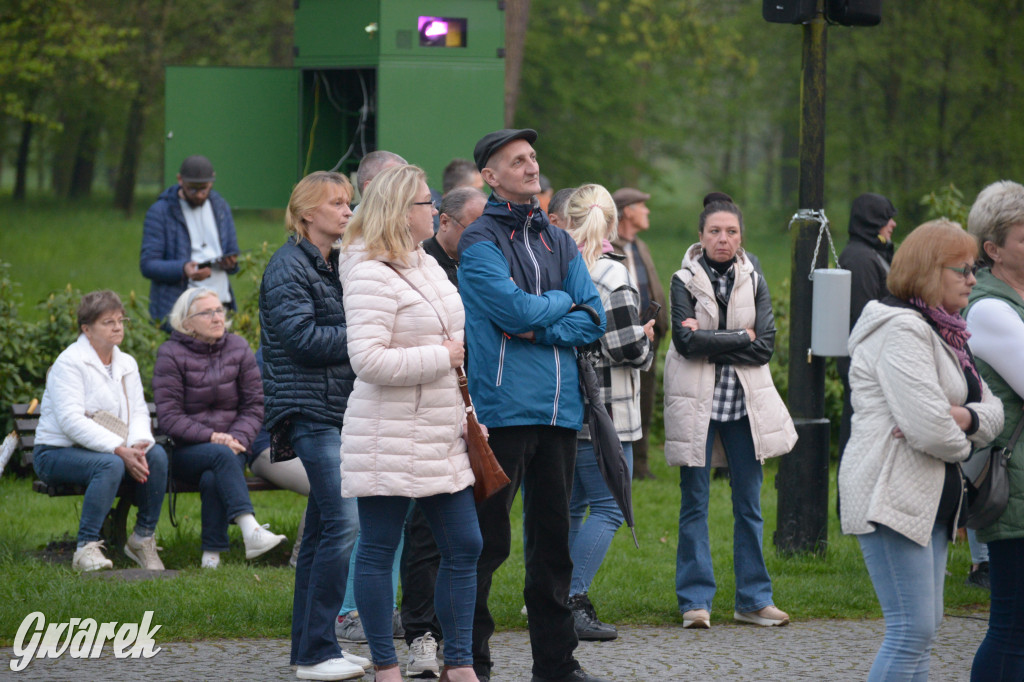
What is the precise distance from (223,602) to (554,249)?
7.84 feet

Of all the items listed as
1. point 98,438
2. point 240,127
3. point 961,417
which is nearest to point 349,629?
point 98,438

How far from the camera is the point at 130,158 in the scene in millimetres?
32906

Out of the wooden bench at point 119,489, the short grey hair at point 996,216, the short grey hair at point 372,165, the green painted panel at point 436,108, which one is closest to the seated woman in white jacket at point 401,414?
the short grey hair at point 372,165

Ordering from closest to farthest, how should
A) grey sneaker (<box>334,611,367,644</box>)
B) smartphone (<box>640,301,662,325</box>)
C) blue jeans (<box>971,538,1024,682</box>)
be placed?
1. blue jeans (<box>971,538,1024,682</box>)
2. grey sneaker (<box>334,611,367,644</box>)
3. smartphone (<box>640,301,662,325</box>)

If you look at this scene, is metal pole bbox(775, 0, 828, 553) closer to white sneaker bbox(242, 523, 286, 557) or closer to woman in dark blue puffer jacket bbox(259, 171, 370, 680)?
white sneaker bbox(242, 523, 286, 557)

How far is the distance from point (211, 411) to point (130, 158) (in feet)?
89.4

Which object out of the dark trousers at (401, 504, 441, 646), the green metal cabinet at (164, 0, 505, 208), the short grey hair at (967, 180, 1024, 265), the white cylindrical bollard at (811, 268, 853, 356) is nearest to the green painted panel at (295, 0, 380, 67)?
the green metal cabinet at (164, 0, 505, 208)

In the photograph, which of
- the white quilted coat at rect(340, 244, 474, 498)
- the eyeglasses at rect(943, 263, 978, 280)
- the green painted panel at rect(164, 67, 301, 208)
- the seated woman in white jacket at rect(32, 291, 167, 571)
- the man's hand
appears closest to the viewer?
the eyeglasses at rect(943, 263, 978, 280)

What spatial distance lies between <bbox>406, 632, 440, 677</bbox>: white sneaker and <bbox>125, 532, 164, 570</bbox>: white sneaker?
2111mm

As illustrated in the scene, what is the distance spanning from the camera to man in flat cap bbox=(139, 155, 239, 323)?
898 cm

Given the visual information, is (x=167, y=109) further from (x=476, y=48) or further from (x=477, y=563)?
(x=477, y=563)

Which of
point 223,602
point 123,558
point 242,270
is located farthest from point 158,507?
point 242,270

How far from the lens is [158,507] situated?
7.00 m

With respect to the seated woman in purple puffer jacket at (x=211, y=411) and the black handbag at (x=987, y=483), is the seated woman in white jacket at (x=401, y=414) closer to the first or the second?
the black handbag at (x=987, y=483)
